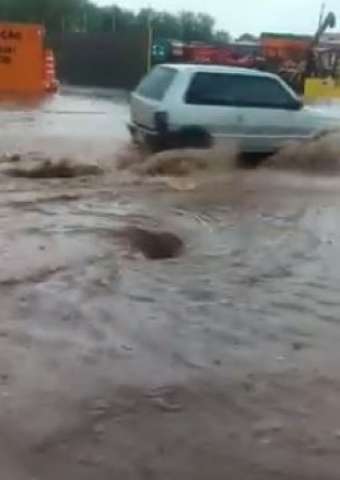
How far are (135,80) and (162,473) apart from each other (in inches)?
1717

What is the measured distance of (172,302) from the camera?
307 inches

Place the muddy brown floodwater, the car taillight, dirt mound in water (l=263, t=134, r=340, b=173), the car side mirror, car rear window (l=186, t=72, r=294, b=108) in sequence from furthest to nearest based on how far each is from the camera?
the car side mirror → dirt mound in water (l=263, t=134, r=340, b=173) → car rear window (l=186, t=72, r=294, b=108) → the car taillight → the muddy brown floodwater

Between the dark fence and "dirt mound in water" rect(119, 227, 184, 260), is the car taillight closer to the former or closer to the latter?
"dirt mound in water" rect(119, 227, 184, 260)

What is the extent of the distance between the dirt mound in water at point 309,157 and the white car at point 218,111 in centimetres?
19

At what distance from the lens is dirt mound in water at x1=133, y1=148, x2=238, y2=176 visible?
15.7 meters

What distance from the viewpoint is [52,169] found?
15602 millimetres

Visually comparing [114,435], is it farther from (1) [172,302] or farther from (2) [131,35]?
(2) [131,35]

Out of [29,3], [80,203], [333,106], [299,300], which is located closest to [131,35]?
[333,106]

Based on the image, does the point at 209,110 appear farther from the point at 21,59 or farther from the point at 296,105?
the point at 21,59

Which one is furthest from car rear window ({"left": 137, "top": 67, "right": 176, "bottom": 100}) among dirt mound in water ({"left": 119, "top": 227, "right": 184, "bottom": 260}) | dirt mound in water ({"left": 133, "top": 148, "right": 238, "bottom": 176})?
dirt mound in water ({"left": 119, "top": 227, "right": 184, "bottom": 260})

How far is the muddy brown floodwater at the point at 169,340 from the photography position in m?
4.90

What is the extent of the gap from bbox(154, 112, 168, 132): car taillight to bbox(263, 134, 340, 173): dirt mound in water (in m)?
2.07

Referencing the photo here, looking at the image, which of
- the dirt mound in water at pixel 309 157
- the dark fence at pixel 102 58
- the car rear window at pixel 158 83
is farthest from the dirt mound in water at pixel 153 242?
the dark fence at pixel 102 58

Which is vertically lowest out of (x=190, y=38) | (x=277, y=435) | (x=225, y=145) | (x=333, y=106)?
(x=190, y=38)
